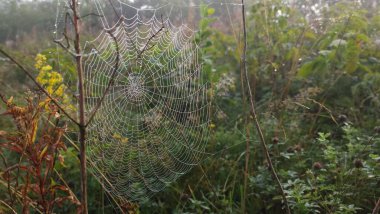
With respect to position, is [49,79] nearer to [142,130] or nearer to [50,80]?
[50,80]

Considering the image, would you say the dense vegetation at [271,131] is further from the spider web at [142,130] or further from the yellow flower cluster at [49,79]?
the spider web at [142,130]

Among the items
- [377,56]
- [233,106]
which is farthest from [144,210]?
[377,56]

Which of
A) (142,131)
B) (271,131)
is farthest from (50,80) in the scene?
(271,131)

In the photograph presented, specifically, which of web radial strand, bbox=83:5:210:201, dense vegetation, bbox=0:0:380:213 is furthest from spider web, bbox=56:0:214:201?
dense vegetation, bbox=0:0:380:213

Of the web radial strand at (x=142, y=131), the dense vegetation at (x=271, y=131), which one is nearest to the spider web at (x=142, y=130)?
the web radial strand at (x=142, y=131)

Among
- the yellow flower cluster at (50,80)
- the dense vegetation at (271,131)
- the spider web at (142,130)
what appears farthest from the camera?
the spider web at (142,130)

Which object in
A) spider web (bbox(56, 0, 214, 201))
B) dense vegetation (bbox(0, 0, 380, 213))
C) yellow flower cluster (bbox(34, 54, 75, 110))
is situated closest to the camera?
dense vegetation (bbox(0, 0, 380, 213))

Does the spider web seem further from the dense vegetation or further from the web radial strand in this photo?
the dense vegetation

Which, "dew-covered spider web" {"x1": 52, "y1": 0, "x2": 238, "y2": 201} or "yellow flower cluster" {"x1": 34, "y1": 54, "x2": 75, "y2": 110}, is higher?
"yellow flower cluster" {"x1": 34, "y1": 54, "x2": 75, "y2": 110}
